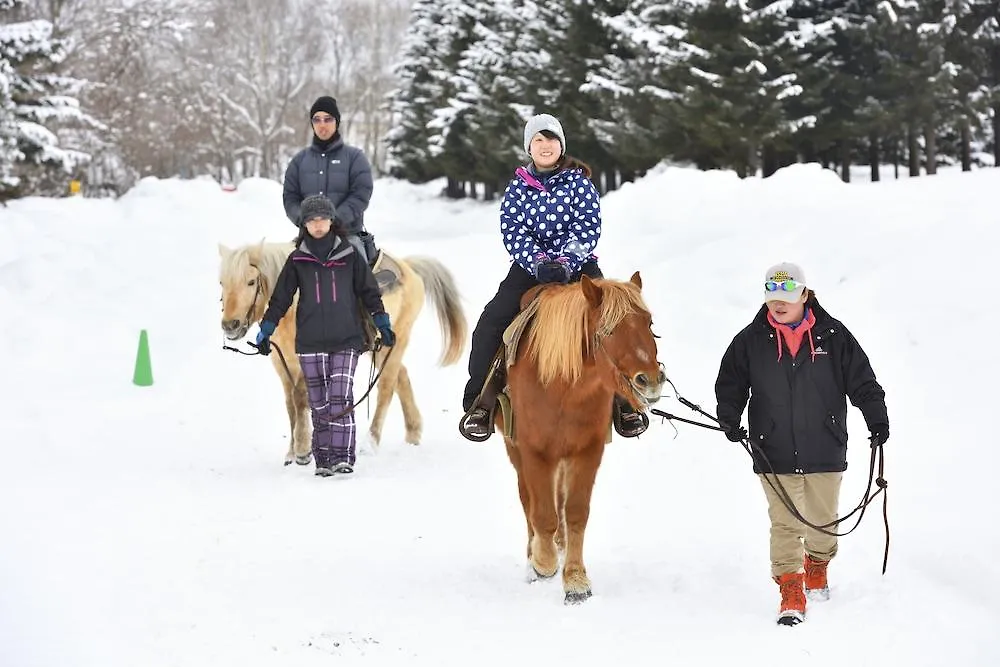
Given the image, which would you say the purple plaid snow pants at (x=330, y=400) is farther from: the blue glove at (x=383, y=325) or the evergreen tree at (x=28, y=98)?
the evergreen tree at (x=28, y=98)

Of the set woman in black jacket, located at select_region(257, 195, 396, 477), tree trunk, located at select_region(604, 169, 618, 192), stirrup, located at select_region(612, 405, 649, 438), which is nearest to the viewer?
stirrup, located at select_region(612, 405, 649, 438)

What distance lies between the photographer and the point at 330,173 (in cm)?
898

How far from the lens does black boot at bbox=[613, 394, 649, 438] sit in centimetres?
567

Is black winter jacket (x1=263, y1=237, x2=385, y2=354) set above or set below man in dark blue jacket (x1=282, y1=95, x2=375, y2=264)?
below

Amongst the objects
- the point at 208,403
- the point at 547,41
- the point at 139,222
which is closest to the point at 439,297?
the point at 208,403

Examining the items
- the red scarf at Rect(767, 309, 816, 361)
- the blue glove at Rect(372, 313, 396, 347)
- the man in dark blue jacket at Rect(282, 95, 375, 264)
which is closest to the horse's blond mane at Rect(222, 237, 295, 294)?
the man in dark blue jacket at Rect(282, 95, 375, 264)

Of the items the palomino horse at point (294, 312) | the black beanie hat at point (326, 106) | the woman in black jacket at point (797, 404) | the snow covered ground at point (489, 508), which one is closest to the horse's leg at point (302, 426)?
the palomino horse at point (294, 312)

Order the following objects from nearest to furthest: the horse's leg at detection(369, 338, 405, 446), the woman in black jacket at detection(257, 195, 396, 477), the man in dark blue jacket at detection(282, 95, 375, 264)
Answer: the woman in black jacket at detection(257, 195, 396, 477), the man in dark blue jacket at detection(282, 95, 375, 264), the horse's leg at detection(369, 338, 405, 446)

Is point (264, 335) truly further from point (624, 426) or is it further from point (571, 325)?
point (571, 325)

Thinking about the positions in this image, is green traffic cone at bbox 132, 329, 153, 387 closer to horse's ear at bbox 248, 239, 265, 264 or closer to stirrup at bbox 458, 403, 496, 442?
horse's ear at bbox 248, 239, 265, 264

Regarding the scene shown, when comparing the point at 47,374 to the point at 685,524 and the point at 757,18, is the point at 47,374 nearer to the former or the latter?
the point at 685,524

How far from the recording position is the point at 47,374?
12.1 meters

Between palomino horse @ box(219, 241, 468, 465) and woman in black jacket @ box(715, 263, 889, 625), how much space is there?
15.0 feet

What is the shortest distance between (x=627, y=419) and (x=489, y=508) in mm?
1952
